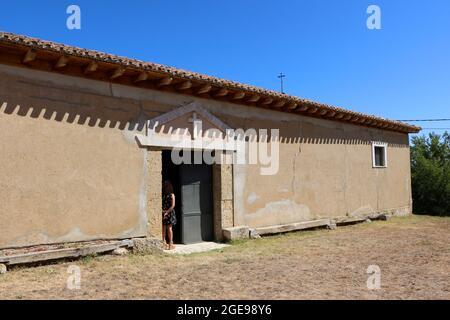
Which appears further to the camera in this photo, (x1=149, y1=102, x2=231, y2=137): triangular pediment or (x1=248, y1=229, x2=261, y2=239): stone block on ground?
(x1=248, y1=229, x2=261, y2=239): stone block on ground

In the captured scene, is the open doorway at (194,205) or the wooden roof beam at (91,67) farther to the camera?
the open doorway at (194,205)

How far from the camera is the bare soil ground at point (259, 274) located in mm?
5117

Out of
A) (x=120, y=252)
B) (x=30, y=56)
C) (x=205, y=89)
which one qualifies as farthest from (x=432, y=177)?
(x=30, y=56)

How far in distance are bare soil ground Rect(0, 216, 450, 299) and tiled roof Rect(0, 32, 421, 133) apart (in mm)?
3442

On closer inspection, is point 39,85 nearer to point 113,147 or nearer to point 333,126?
point 113,147

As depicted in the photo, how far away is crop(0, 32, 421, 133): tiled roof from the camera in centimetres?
608

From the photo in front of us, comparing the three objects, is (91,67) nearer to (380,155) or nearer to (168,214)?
(168,214)

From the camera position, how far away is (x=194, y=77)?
8.09m

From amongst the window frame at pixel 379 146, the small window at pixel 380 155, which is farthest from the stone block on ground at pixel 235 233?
the small window at pixel 380 155

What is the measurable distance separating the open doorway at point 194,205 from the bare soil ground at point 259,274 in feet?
3.20

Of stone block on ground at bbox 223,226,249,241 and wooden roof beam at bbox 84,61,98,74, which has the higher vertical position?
wooden roof beam at bbox 84,61,98,74

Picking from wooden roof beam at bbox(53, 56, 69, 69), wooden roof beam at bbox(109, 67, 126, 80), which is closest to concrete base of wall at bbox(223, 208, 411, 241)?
wooden roof beam at bbox(109, 67, 126, 80)

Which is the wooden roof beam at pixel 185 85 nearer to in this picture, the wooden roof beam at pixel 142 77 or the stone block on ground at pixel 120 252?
the wooden roof beam at pixel 142 77
